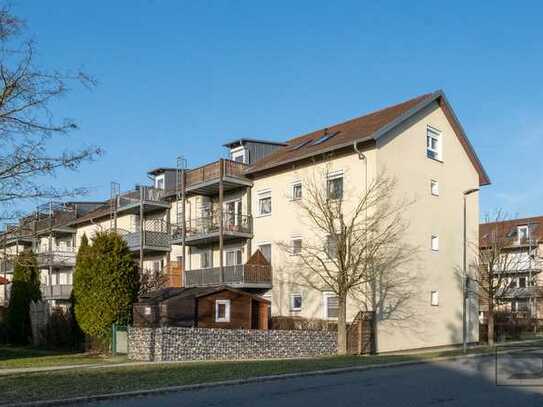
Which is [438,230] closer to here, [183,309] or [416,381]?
[183,309]

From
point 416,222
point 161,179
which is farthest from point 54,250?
point 416,222

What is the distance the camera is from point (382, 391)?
13805 mm

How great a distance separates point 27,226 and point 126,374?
434cm

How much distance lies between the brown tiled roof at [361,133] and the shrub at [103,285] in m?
8.52

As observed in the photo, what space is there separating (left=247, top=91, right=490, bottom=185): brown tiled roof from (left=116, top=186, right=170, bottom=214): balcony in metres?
7.57

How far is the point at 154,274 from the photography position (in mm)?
37969

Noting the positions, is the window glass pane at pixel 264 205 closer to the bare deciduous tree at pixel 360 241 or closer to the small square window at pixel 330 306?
the bare deciduous tree at pixel 360 241

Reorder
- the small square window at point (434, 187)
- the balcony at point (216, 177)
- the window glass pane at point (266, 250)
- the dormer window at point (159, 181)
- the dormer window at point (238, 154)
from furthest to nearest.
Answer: the dormer window at point (159, 181) < the dormer window at point (238, 154) < the balcony at point (216, 177) < the window glass pane at point (266, 250) < the small square window at point (434, 187)

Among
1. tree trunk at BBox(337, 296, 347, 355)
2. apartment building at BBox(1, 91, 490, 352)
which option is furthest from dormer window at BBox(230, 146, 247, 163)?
tree trunk at BBox(337, 296, 347, 355)

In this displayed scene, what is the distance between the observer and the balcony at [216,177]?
34125mm

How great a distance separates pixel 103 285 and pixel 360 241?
10447 millimetres

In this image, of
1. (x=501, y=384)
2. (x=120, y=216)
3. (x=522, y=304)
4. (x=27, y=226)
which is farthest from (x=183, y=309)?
(x=522, y=304)

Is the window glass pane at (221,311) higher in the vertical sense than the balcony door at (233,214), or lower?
lower

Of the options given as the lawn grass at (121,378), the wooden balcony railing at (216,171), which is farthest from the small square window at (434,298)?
the lawn grass at (121,378)
